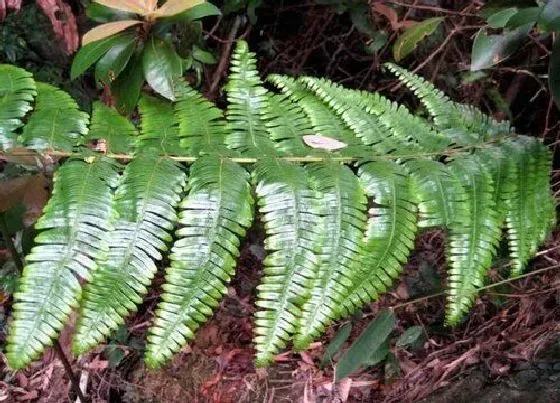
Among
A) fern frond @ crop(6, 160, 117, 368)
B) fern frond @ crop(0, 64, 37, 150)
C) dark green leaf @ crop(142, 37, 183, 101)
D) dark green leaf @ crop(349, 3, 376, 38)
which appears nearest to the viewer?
fern frond @ crop(6, 160, 117, 368)

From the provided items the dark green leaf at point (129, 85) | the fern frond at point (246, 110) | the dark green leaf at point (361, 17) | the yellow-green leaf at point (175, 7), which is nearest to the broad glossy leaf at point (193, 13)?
the yellow-green leaf at point (175, 7)

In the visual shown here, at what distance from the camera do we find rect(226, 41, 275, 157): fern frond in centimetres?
131

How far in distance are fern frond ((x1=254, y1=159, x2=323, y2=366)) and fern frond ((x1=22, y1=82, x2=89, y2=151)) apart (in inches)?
16.4

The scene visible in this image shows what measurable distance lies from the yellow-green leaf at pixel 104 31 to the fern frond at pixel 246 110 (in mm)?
368

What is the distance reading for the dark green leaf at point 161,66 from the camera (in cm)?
149

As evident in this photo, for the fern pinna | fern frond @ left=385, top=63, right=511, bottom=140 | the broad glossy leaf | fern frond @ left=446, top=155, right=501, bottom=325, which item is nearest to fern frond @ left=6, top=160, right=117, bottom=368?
the fern pinna

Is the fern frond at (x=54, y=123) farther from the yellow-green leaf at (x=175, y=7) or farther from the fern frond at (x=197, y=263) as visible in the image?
the yellow-green leaf at (x=175, y=7)

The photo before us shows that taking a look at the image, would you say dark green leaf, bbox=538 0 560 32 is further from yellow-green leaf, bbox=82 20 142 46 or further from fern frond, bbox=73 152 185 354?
yellow-green leaf, bbox=82 20 142 46

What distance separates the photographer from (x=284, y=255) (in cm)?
116

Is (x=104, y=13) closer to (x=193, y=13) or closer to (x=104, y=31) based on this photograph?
(x=104, y=31)

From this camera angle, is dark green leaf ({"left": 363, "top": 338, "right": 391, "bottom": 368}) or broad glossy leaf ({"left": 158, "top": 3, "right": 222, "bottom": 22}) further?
dark green leaf ({"left": 363, "top": 338, "right": 391, "bottom": 368})

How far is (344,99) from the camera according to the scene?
1443 millimetres

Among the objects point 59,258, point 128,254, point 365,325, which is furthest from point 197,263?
point 365,325

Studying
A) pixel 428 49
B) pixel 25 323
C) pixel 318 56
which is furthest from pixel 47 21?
pixel 25 323
